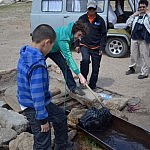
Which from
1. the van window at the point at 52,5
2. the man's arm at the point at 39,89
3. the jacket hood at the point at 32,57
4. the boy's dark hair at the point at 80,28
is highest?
the van window at the point at 52,5

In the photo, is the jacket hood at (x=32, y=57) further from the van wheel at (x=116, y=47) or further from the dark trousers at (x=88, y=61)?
the van wheel at (x=116, y=47)

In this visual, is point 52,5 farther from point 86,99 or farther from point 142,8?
point 86,99

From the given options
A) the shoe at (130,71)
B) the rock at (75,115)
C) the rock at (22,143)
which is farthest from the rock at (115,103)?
the shoe at (130,71)

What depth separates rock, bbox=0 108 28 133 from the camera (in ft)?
17.2

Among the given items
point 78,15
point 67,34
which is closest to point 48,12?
point 78,15

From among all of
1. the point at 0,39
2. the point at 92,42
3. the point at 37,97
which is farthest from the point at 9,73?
the point at 0,39

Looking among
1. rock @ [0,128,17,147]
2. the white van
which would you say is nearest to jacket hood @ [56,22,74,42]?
rock @ [0,128,17,147]

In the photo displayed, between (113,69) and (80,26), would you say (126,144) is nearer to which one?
(80,26)

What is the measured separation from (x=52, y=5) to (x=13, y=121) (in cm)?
627

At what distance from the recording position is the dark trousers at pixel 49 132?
406 centimetres

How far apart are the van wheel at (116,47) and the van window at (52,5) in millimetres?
1943

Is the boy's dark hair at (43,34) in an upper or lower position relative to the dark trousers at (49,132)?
upper

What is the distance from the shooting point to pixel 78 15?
10609 mm

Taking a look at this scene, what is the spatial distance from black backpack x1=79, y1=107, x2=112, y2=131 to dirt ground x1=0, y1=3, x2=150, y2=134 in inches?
29.8
